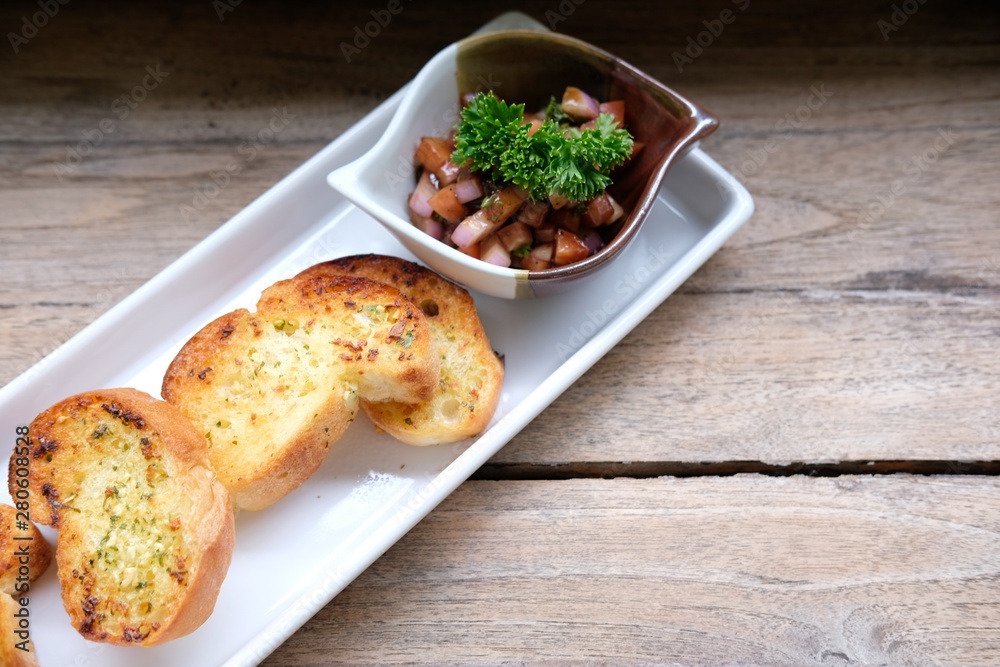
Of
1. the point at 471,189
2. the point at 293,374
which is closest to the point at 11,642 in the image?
the point at 293,374

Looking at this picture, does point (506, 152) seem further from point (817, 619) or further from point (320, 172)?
point (817, 619)

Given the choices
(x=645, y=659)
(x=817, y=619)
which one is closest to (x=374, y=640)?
(x=645, y=659)

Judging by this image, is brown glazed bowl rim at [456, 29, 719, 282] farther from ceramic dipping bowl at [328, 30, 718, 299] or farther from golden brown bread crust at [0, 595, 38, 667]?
golden brown bread crust at [0, 595, 38, 667]

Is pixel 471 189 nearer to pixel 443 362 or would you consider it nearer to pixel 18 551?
pixel 443 362

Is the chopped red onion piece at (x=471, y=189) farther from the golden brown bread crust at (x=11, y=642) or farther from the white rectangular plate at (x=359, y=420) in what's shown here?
the golden brown bread crust at (x=11, y=642)

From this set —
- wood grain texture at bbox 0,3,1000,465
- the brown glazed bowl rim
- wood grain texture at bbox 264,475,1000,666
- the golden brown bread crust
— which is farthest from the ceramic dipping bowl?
the golden brown bread crust

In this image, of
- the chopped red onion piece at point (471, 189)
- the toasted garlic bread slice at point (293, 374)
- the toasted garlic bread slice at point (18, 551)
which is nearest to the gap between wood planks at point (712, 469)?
the toasted garlic bread slice at point (293, 374)

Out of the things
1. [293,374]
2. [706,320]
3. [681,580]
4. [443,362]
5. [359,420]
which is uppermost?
[293,374]
